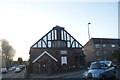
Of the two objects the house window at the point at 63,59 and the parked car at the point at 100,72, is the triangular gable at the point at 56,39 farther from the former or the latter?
the parked car at the point at 100,72

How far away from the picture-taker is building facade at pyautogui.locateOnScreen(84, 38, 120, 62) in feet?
190

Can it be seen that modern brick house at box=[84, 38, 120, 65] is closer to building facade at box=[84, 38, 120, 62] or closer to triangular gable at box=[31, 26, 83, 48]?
building facade at box=[84, 38, 120, 62]

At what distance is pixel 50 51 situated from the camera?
3647 centimetres

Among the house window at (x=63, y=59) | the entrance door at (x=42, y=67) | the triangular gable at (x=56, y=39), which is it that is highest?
the triangular gable at (x=56, y=39)

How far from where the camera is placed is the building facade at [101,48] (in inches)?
2285

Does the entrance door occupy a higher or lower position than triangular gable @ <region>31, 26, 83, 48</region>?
lower

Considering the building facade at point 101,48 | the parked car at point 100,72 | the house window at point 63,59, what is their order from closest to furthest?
the parked car at point 100,72, the house window at point 63,59, the building facade at point 101,48

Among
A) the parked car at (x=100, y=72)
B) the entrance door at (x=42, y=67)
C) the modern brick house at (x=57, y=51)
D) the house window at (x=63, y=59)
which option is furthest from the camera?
the house window at (x=63, y=59)

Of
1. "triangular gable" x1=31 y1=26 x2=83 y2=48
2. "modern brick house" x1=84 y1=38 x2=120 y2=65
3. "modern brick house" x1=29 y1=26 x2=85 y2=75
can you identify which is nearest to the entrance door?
"modern brick house" x1=29 y1=26 x2=85 y2=75

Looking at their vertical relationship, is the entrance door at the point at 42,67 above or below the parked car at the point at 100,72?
below

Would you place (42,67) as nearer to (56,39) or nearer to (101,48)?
(56,39)

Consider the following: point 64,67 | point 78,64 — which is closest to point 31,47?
point 64,67

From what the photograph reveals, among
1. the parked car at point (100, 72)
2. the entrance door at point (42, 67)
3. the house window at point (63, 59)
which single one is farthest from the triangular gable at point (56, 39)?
the parked car at point (100, 72)

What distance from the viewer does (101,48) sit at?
58781mm
